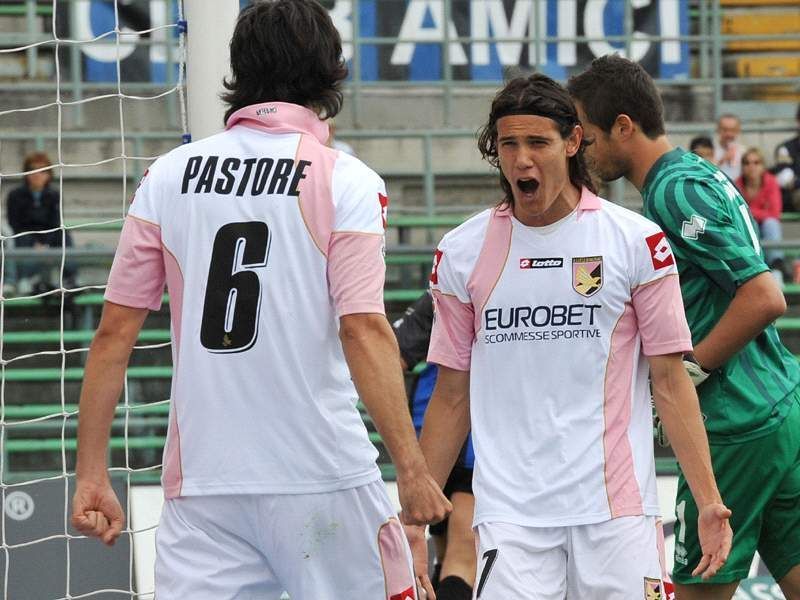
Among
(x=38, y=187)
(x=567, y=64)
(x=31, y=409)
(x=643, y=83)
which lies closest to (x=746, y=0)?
(x=567, y=64)

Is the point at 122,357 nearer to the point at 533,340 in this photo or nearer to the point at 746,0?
the point at 533,340

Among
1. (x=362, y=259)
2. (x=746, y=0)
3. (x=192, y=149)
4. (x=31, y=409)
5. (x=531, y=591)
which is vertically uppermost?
(x=746, y=0)

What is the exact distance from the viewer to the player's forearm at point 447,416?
384cm

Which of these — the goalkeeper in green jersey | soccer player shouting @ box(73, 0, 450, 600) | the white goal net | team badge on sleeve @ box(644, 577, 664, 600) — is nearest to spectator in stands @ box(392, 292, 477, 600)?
the white goal net

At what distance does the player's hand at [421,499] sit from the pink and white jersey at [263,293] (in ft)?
0.44

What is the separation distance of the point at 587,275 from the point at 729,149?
8954 mm

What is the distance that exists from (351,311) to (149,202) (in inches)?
21.6

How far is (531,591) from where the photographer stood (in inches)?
140

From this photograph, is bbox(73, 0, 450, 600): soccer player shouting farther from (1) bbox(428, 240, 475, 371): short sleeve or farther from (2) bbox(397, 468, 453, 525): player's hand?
(1) bbox(428, 240, 475, 371): short sleeve

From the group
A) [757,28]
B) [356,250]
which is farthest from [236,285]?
[757,28]

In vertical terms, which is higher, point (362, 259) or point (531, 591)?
point (362, 259)

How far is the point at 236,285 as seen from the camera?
323cm

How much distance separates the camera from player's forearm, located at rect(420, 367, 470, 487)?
3836 mm

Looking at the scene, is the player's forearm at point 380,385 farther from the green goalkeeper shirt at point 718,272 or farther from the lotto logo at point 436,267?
the green goalkeeper shirt at point 718,272
